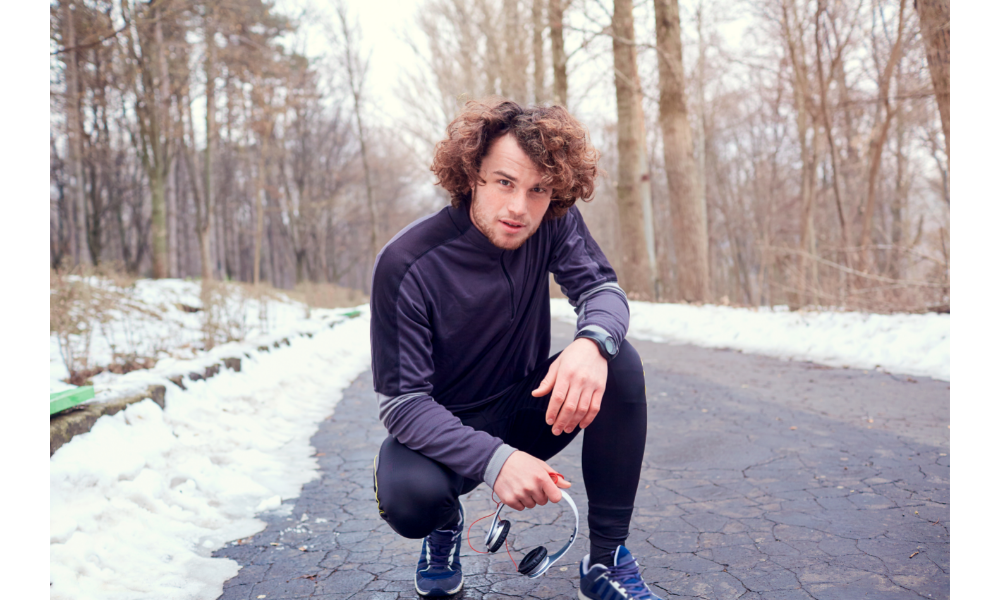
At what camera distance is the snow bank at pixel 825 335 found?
6.27m

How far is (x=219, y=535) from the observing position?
276cm

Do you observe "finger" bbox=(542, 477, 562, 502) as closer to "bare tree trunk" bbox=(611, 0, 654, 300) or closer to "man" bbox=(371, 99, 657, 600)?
"man" bbox=(371, 99, 657, 600)

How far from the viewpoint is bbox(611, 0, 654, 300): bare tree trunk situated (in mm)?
13617

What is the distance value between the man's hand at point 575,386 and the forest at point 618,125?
5603 millimetres

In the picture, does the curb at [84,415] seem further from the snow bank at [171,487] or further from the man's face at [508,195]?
the man's face at [508,195]

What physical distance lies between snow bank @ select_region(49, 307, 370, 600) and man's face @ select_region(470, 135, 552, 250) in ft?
4.92

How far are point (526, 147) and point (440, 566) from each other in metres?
1.37

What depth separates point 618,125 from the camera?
14.2m

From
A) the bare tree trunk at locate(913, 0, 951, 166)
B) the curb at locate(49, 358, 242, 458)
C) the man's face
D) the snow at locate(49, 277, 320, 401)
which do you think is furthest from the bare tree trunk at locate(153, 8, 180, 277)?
the man's face

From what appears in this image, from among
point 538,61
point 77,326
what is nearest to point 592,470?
point 77,326

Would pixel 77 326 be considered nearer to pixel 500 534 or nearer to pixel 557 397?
pixel 500 534
